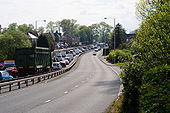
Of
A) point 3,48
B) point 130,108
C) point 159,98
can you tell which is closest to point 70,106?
point 130,108

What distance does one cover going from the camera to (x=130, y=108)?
1134 centimetres

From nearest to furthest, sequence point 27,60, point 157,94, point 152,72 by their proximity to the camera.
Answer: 1. point 157,94
2. point 152,72
3. point 27,60

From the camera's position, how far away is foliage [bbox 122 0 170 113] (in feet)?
21.7

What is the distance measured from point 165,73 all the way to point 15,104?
13029 millimetres

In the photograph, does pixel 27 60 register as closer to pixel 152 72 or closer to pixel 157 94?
pixel 152 72

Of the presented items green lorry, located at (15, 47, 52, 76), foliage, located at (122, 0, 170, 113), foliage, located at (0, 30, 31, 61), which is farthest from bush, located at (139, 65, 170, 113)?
foliage, located at (0, 30, 31, 61)

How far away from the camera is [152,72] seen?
8477 mm

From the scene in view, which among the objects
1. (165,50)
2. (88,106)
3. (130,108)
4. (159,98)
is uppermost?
(165,50)

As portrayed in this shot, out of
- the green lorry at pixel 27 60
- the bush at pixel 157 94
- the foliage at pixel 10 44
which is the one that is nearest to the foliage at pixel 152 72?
the bush at pixel 157 94

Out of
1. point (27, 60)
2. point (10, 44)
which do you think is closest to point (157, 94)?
point (27, 60)

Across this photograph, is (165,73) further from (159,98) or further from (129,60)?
(129,60)

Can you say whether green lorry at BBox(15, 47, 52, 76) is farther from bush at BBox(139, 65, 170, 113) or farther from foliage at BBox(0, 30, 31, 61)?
foliage at BBox(0, 30, 31, 61)

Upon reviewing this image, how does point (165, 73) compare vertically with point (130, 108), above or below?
above

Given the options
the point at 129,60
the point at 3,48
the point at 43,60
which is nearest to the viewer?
the point at 129,60
